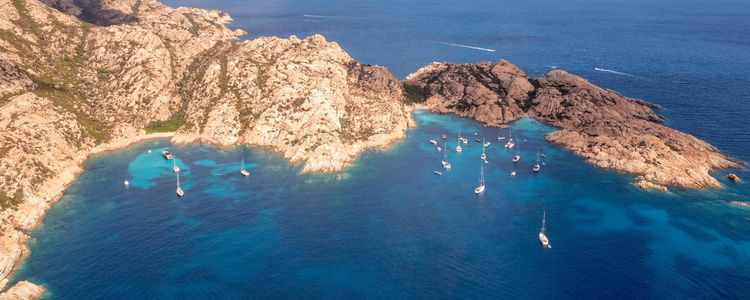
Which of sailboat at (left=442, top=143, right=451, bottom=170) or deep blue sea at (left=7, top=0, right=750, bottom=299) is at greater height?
sailboat at (left=442, top=143, right=451, bottom=170)

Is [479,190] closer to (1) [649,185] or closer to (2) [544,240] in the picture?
(2) [544,240]

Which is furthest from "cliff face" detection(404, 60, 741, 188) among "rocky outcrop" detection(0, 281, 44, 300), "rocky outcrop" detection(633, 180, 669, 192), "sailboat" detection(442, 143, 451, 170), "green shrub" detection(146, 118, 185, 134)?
"rocky outcrop" detection(0, 281, 44, 300)

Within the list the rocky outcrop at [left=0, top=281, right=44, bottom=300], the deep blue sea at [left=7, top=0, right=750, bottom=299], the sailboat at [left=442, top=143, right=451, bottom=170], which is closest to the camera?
the rocky outcrop at [left=0, top=281, right=44, bottom=300]

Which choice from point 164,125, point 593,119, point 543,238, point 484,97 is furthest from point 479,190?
point 164,125

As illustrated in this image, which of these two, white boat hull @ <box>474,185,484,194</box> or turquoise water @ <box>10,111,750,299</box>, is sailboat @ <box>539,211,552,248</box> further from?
white boat hull @ <box>474,185,484,194</box>

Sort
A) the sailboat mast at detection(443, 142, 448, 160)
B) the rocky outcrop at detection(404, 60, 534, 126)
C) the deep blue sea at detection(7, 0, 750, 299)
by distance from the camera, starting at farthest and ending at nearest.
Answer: the rocky outcrop at detection(404, 60, 534, 126) < the sailboat mast at detection(443, 142, 448, 160) < the deep blue sea at detection(7, 0, 750, 299)

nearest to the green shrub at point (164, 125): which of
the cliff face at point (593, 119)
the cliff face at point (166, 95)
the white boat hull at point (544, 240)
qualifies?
the cliff face at point (166, 95)
